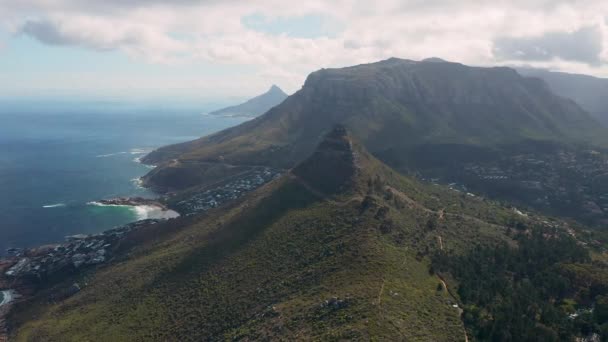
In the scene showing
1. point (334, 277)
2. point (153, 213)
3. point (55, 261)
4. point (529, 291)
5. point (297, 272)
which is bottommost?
point (55, 261)

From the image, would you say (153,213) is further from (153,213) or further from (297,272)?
(297,272)

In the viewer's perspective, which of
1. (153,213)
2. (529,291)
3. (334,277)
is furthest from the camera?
(153,213)

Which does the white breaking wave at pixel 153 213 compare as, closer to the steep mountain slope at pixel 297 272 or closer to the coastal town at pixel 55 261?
the coastal town at pixel 55 261

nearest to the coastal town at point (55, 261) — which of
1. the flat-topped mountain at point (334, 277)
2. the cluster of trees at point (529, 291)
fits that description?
the flat-topped mountain at point (334, 277)

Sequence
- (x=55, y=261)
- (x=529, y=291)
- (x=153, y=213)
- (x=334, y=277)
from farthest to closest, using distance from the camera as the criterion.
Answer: (x=153, y=213) → (x=55, y=261) → (x=529, y=291) → (x=334, y=277)

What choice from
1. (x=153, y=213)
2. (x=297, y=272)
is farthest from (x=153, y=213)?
(x=297, y=272)

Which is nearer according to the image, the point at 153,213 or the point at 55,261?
the point at 55,261

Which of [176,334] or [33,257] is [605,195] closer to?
[176,334]
